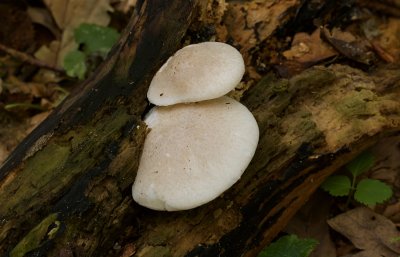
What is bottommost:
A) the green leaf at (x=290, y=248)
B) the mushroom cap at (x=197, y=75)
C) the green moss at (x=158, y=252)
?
the green leaf at (x=290, y=248)

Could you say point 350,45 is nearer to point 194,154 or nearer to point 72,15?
point 194,154

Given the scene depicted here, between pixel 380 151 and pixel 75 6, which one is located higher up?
pixel 75 6

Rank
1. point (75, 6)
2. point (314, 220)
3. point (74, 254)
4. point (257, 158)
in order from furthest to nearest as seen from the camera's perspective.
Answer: point (75, 6) → point (314, 220) → point (257, 158) → point (74, 254)

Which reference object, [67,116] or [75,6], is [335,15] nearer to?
[67,116]

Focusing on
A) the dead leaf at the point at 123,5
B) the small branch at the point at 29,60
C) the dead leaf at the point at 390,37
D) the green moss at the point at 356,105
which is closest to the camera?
the green moss at the point at 356,105

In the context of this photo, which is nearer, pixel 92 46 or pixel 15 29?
pixel 92 46

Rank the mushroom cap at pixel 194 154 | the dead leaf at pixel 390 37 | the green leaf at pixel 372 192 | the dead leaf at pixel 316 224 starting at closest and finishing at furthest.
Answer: the mushroom cap at pixel 194 154 < the green leaf at pixel 372 192 < the dead leaf at pixel 316 224 < the dead leaf at pixel 390 37

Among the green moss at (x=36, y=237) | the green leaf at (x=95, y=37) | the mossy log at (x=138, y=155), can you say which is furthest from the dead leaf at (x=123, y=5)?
the green moss at (x=36, y=237)

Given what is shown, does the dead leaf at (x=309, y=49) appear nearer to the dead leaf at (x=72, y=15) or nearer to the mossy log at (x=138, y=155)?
the mossy log at (x=138, y=155)

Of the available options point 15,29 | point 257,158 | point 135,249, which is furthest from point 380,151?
point 15,29
